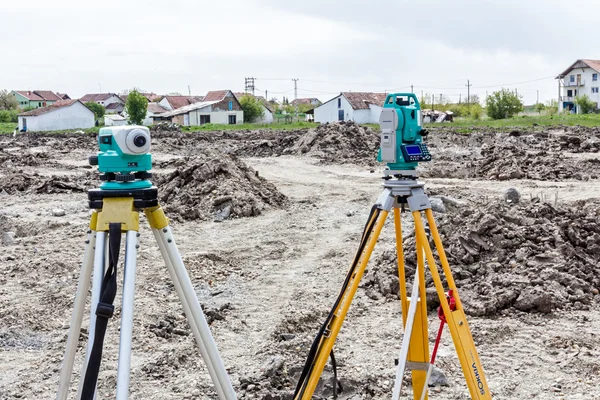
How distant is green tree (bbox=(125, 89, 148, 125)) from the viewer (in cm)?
7175

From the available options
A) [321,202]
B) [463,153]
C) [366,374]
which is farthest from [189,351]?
[463,153]

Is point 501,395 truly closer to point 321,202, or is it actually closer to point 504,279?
point 504,279

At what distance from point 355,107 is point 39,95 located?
70331 mm

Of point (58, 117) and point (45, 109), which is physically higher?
point (45, 109)

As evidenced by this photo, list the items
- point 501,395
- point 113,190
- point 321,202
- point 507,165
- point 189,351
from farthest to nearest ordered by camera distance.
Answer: point 507,165
point 321,202
point 189,351
point 501,395
point 113,190

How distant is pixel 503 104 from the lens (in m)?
69.8

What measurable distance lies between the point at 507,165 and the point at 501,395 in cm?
1441

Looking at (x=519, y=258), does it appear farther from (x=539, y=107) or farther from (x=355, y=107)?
(x=539, y=107)

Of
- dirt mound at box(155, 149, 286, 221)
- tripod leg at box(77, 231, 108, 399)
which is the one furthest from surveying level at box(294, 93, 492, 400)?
dirt mound at box(155, 149, 286, 221)

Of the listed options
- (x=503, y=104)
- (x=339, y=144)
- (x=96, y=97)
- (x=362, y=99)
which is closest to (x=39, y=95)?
(x=96, y=97)

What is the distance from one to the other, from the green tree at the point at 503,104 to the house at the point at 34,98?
75.6 m

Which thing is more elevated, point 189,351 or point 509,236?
point 509,236

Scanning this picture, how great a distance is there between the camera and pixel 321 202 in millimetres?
14281

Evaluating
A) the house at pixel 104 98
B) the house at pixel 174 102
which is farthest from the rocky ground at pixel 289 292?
the house at pixel 104 98
